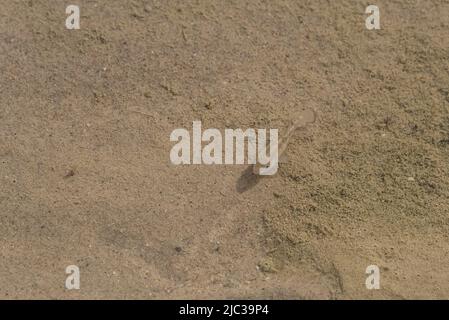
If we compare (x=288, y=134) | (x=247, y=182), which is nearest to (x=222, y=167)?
(x=247, y=182)

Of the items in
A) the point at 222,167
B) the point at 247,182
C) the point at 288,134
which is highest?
the point at 288,134

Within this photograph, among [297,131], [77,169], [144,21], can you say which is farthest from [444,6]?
[77,169]

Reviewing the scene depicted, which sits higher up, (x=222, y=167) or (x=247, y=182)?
(x=222, y=167)

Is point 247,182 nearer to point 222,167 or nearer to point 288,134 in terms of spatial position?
point 222,167

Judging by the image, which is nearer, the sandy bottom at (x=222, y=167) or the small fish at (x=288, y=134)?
the sandy bottom at (x=222, y=167)

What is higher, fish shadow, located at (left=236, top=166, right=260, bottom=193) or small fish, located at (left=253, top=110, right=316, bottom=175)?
small fish, located at (left=253, top=110, right=316, bottom=175)

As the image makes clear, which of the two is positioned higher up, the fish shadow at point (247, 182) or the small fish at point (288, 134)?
the small fish at point (288, 134)
